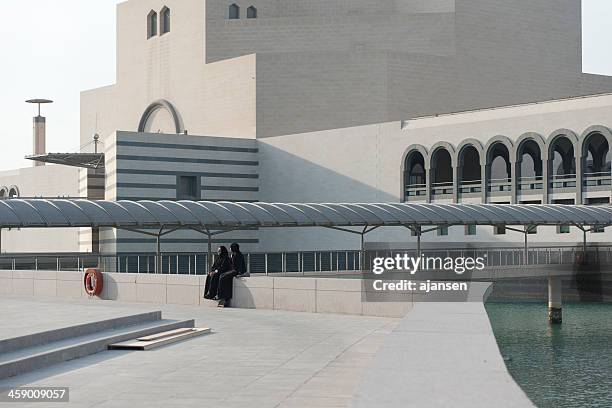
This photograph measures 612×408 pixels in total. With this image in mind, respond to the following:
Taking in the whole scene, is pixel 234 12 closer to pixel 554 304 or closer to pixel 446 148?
pixel 446 148

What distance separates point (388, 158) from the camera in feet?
231

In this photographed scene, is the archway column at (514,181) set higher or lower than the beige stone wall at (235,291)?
higher

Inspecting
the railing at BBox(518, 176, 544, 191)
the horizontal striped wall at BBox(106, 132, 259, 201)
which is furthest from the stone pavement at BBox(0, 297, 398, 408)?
the horizontal striped wall at BBox(106, 132, 259, 201)

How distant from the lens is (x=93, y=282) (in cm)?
2864

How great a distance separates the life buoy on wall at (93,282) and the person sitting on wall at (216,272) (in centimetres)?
435

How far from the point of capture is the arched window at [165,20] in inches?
3635

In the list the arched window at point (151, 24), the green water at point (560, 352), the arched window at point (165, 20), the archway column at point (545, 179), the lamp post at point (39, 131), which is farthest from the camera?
the lamp post at point (39, 131)

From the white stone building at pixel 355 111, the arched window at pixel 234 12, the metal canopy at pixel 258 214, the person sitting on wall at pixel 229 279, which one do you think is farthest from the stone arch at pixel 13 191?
the person sitting on wall at pixel 229 279

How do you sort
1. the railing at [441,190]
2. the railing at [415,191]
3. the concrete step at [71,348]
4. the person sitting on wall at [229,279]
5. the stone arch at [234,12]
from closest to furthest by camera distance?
A: 1. the concrete step at [71,348]
2. the person sitting on wall at [229,279]
3. the railing at [441,190]
4. the railing at [415,191]
5. the stone arch at [234,12]

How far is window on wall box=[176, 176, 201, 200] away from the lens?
7438cm

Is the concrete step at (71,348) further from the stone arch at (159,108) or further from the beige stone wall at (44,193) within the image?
the beige stone wall at (44,193)

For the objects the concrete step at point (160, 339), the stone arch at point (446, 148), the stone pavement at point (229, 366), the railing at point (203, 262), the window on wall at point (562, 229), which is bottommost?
the stone pavement at point (229, 366)

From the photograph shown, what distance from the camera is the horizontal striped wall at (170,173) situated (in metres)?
72.0

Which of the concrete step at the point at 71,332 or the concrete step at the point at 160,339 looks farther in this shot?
the concrete step at the point at 160,339
